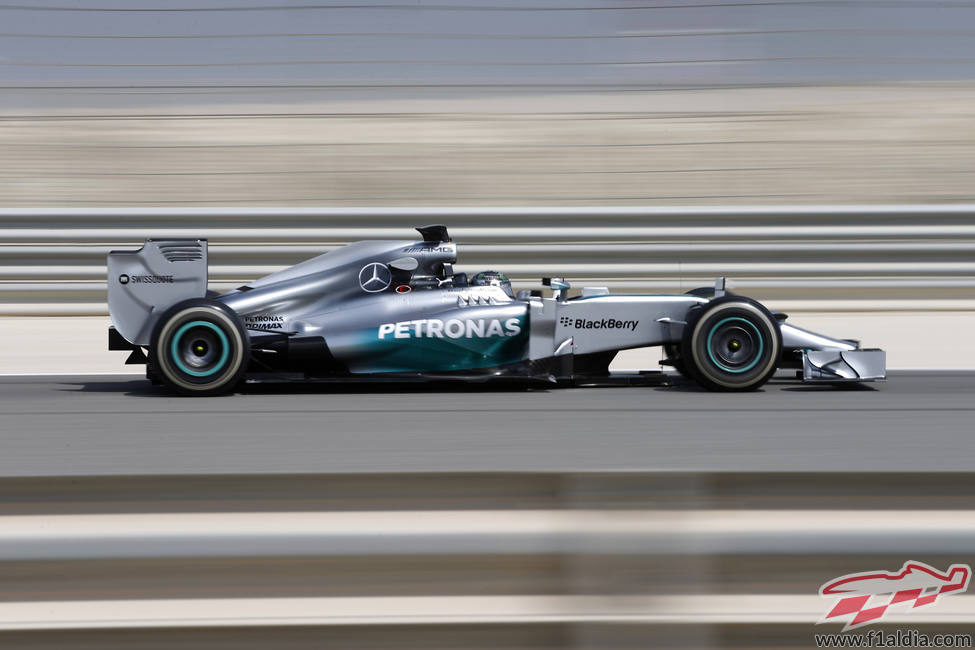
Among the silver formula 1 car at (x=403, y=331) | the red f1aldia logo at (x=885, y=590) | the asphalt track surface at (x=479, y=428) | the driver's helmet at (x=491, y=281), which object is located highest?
the driver's helmet at (x=491, y=281)

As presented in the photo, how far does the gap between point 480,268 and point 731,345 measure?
410 centimetres

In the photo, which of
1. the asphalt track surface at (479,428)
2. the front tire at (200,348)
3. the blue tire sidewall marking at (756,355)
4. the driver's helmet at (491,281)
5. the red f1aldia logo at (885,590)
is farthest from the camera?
the driver's helmet at (491,281)

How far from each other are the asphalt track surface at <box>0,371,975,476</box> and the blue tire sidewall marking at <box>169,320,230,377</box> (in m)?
0.19

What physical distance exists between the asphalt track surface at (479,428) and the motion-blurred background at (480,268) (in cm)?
4

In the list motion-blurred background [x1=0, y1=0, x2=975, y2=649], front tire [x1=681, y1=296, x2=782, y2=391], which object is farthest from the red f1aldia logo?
front tire [x1=681, y1=296, x2=782, y2=391]

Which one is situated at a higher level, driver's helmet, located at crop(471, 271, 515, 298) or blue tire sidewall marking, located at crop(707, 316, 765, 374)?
driver's helmet, located at crop(471, 271, 515, 298)

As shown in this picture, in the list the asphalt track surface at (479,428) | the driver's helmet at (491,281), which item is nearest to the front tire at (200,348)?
the asphalt track surface at (479,428)

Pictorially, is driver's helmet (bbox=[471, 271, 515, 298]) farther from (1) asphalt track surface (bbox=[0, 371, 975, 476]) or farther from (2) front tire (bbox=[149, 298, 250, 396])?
(2) front tire (bbox=[149, 298, 250, 396])

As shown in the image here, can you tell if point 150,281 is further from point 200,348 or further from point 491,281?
point 491,281

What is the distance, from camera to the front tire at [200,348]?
22.1ft

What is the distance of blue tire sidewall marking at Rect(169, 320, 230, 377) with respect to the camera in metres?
6.76

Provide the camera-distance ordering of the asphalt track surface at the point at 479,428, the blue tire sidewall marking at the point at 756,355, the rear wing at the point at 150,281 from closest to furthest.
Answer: the asphalt track surface at the point at 479,428 → the blue tire sidewall marking at the point at 756,355 → the rear wing at the point at 150,281

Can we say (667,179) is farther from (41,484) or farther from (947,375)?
(41,484)

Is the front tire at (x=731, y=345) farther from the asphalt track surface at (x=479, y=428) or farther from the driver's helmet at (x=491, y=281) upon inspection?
the driver's helmet at (x=491, y=281)
